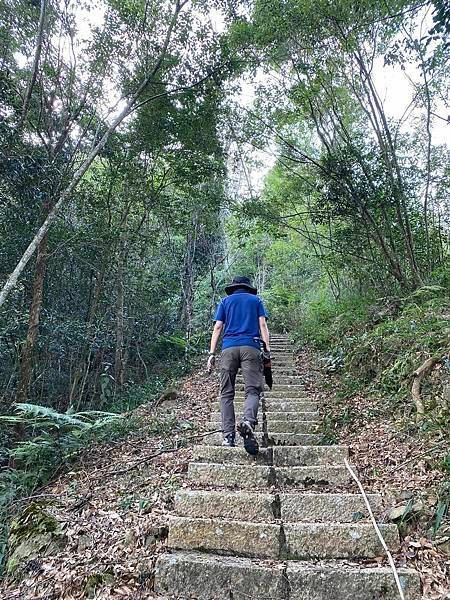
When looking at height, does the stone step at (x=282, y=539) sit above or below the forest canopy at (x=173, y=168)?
below

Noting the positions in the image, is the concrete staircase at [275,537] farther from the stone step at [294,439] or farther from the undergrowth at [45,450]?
the undergrowth at [45,450]

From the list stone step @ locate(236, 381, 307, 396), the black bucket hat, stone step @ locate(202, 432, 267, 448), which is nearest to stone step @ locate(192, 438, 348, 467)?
stone step @ locate(202, 432, 267, 448)

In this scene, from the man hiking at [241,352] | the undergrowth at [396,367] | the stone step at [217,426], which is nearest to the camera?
the undergrowth at [396,367]

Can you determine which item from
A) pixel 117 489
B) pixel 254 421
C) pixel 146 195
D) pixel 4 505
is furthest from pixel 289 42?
pixel 4 505

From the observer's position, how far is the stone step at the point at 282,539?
2.70 metres

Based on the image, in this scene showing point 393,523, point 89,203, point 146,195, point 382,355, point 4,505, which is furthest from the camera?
point 146,195

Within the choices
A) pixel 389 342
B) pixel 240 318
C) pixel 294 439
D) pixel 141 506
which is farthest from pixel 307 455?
pixel 389 342

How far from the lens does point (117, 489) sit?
12.5 feet

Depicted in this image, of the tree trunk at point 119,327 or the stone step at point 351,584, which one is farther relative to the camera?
the tree trunk at point 119,327

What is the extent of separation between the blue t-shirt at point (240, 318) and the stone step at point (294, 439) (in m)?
1.07

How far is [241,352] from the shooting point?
4.20m

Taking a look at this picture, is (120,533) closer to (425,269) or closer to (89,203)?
(425,269)

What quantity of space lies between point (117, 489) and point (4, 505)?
1.54 m

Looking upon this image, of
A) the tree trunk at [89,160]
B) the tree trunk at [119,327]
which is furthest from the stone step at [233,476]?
the tree trunk at [119,327]
